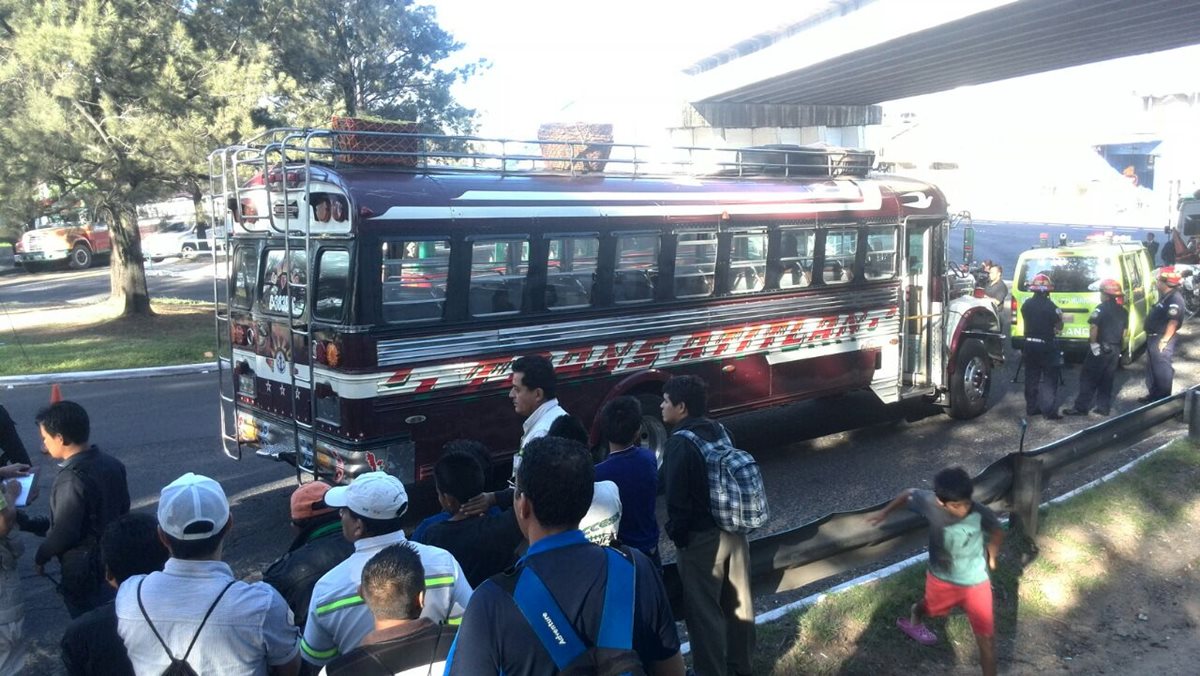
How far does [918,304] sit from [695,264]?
3.57 meters

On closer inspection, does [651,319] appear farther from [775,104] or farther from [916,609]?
[775,104]

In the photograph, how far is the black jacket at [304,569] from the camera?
375 cm

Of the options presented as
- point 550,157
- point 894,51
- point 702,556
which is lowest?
point 702,556

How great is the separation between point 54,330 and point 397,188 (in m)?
15.9

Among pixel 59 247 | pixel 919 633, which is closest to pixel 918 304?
pixel 919 633

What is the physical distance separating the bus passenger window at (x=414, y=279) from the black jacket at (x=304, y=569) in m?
3.59

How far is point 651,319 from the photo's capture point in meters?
8.96

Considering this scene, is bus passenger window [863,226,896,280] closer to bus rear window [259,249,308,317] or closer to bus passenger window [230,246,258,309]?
bus rear window [259,249,308,317]

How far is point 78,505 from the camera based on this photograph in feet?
14.8

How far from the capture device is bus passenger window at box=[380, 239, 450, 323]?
24.1ft

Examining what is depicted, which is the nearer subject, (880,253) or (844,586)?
(844,586)

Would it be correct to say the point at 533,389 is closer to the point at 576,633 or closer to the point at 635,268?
the point at 576,633

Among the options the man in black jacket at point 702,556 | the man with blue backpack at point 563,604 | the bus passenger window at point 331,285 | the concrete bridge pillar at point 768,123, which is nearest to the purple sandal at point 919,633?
the man in black jacket at point 702,556

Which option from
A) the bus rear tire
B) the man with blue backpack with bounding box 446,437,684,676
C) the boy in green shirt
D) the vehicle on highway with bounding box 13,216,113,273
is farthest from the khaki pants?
the vehicle on highway with bounding box 13,216,113,273
